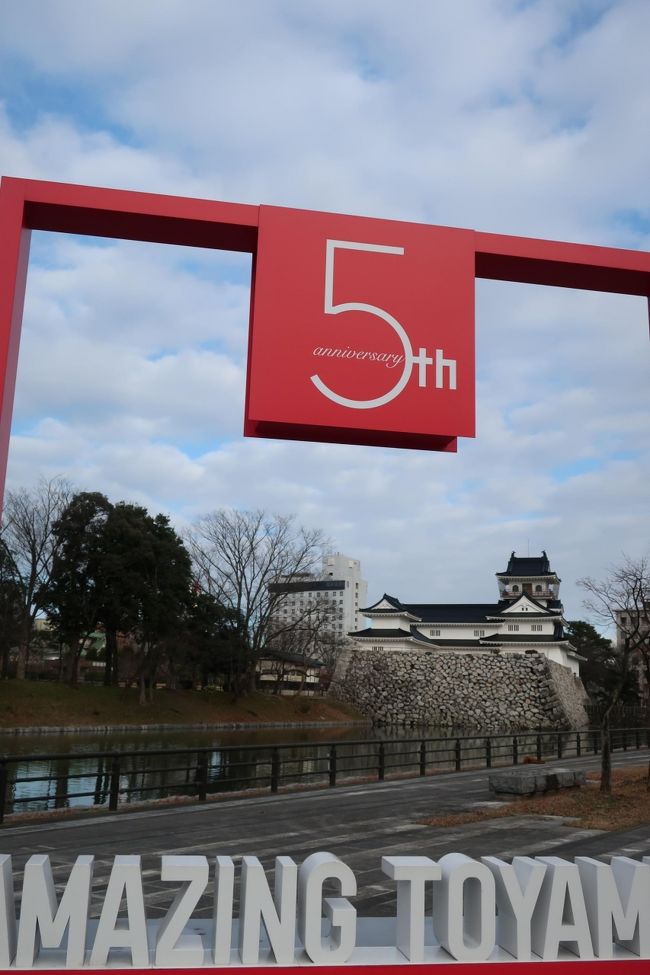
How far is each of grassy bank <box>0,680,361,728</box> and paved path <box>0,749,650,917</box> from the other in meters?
26.9

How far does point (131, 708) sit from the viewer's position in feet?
139

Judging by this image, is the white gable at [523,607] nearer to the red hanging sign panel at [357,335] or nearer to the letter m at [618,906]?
the red hanging sign panel at [357,335]

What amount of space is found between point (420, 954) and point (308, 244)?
4.08 meters

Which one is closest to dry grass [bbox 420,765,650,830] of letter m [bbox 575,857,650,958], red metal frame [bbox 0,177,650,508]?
letter m [bbox 575,857,650,958]

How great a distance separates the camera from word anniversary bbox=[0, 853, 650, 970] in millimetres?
3889

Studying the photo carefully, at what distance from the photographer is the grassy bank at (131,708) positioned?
37.4m

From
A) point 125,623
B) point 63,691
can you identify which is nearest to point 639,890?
point 63,691

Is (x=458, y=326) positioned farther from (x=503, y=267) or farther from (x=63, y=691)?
(x=63, y=691)

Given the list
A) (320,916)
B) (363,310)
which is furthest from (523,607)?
(320,916)

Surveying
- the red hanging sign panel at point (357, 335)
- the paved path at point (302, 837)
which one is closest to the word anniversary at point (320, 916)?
the paved path at point (302, 837)

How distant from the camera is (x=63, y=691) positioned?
40562 millimetres

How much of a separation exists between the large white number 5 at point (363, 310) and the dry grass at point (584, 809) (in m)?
7.36

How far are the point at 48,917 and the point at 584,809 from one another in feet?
33.3

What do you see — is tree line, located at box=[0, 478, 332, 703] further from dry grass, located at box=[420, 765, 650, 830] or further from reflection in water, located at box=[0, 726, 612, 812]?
dry grass, located at box=[420, 765, 650, 830]
